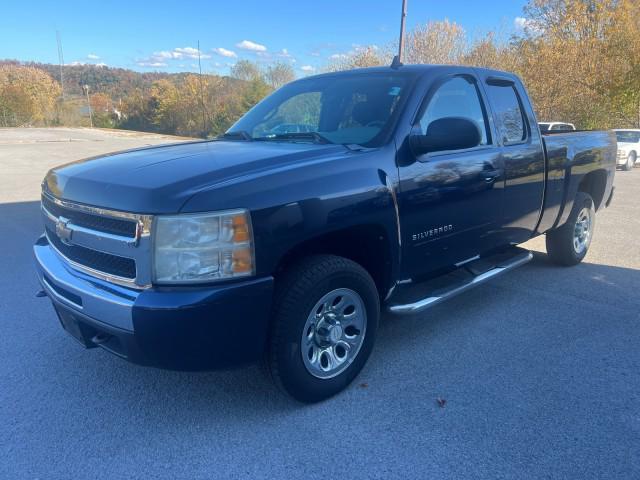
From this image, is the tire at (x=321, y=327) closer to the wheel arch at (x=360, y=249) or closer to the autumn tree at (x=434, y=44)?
the wheel arch at (x=360, y=249)

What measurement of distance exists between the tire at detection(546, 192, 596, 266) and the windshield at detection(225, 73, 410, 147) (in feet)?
9.16

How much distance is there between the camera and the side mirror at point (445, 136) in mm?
3002

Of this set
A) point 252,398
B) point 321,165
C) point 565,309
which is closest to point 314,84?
point 321,165

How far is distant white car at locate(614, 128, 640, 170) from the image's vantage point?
54.8ft

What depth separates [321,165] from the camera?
2.66 meters

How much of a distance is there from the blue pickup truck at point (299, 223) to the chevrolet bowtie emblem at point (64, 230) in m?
0.02

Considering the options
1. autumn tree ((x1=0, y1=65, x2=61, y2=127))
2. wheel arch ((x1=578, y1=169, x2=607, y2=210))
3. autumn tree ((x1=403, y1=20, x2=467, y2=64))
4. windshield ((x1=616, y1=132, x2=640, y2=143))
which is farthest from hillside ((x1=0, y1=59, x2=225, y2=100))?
wheel arch ((x1=578, y1=169, x2=607, y2=210))

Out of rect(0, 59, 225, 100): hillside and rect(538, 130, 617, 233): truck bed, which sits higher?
rect(0, 59, 225, 100): hillside

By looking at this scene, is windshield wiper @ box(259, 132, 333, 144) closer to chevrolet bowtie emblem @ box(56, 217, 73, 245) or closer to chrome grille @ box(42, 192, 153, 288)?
chrome grille @ box(42, 192, 153, 288)

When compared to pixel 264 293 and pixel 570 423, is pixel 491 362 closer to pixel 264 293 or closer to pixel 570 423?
pixel 570 423

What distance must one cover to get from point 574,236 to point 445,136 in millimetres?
3109

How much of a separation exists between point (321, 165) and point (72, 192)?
1367 millimetres

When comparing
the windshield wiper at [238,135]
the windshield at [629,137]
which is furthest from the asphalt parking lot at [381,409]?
the windshield at [629,137]

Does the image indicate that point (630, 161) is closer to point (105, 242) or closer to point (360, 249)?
point (360, 249)
